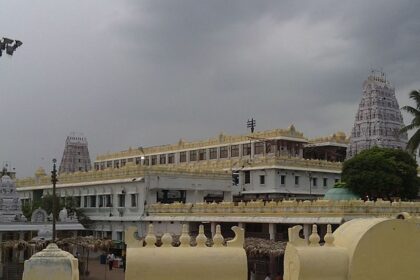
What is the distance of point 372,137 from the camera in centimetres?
6600

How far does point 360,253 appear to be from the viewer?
34.4 feet

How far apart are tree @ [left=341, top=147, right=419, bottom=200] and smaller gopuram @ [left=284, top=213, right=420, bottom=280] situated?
1376 inches

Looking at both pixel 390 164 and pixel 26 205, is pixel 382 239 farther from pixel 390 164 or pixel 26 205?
pixel 26 205

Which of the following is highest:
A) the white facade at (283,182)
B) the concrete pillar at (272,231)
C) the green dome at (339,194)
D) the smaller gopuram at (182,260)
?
the white facade at (283,182)

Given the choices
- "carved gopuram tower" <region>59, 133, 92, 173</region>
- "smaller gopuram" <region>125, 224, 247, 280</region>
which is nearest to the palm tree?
"smaller gopuram" <region>125, 224, 247, 280</region>

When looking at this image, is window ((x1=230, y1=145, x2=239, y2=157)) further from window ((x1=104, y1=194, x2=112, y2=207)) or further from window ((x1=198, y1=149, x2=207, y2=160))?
window ((x1=104, y1=194, x2=112, y2=207))

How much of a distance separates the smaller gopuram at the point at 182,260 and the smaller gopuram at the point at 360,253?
1.01 meters

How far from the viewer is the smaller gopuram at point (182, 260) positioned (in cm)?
955

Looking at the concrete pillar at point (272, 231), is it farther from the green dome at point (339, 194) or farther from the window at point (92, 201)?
the window at point (92, 201)

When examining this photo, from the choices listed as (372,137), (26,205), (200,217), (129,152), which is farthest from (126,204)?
(129,152)

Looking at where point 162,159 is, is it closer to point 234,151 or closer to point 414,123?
point 234,151

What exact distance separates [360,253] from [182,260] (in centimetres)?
313

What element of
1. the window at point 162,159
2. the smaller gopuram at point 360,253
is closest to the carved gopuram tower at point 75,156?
the window at point 162,159

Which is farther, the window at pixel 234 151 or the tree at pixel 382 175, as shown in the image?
the window at pixel 234 151
